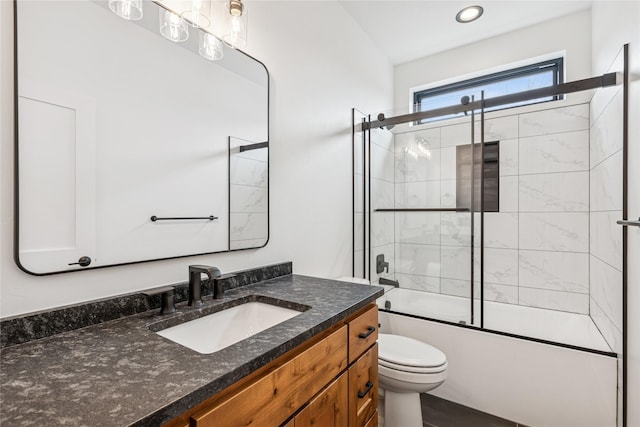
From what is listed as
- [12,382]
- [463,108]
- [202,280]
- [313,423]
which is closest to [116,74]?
[202,280]

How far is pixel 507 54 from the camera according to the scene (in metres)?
2.71

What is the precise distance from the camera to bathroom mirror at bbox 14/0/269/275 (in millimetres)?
869

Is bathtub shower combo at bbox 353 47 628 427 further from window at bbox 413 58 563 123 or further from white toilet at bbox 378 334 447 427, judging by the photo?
white toilet at bbox 378 334 447 427

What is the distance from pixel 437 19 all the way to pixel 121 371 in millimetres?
2922

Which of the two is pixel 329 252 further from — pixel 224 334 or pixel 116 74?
pixel 116 74

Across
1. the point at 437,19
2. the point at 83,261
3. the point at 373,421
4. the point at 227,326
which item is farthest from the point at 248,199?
the point at 437,19

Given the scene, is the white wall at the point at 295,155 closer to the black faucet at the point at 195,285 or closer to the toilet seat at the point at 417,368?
the black faucet at the point at 195,285

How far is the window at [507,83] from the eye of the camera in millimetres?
2410

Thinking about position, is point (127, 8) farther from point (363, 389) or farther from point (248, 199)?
point (363, 389)

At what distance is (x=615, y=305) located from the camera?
5.55 feet

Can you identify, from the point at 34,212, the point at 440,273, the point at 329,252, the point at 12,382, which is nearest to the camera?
the point at 12,382

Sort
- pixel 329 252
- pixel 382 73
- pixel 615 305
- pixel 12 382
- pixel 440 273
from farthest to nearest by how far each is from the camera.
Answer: pixel 382 73 → pixel 440 273 → pixel 329 252 → pixel 615 305 → pixel 12 382

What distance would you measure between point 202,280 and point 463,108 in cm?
212

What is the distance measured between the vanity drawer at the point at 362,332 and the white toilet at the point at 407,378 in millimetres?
393
